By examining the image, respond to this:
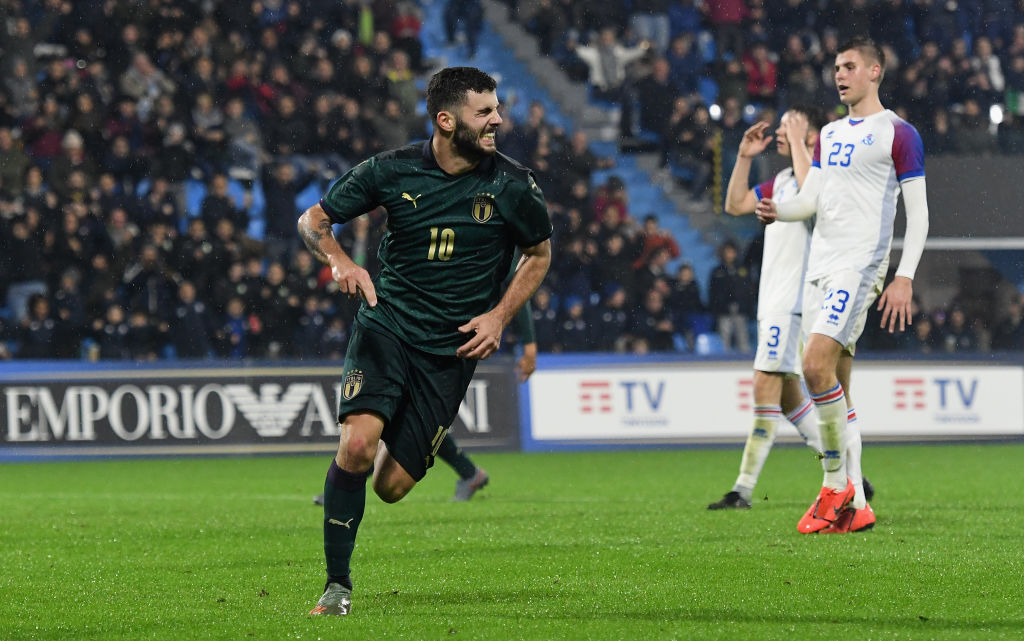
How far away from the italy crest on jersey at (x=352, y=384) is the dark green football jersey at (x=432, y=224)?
248mm

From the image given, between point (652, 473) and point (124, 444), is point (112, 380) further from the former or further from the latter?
point (652, 473)

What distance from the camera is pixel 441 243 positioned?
577cm

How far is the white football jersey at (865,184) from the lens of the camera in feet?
26.0

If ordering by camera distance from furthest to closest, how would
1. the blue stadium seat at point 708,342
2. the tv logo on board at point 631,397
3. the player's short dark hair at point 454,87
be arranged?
the blue stadium seat at point 708,342
the tv logo on board at point 631,397
the player's short dark hair at point 454,87

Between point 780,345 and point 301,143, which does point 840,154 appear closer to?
point 780,345

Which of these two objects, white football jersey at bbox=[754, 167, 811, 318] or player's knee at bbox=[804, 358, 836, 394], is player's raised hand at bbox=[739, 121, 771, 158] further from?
player's knee at bbox=[804, 358, 836, 394]

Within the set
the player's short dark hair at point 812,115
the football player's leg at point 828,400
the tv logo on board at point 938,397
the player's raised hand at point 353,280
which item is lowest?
the tv logo on board at point 938,397

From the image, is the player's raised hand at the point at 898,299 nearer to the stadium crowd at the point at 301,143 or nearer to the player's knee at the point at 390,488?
the player's knee at the point at 390,488

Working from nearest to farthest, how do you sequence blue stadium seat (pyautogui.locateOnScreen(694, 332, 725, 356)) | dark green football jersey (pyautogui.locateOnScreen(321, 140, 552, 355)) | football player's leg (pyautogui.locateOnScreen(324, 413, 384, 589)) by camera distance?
football player's leg (pyautogui.locateOnScreen(324, 413, 384, 589)), dark green football jersey (pyautogui.locateOnScreen(321, 140, 552, 355)), blue stadium seat (pyautogui.locateOnScreen(694, 332, 725, 356))

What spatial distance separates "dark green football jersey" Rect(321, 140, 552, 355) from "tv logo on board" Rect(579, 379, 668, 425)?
35.8 ft

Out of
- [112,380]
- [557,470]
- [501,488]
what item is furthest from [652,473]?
[112,380]

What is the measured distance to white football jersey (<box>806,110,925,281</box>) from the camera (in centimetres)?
792

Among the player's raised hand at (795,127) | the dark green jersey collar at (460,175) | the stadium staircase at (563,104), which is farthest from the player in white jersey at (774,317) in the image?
the stadium staircase at (563,104)

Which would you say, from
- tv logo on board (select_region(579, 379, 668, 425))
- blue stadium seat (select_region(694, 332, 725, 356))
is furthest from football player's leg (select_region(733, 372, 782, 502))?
blue stadium seat (select_region(694, 332, 725, 356))
